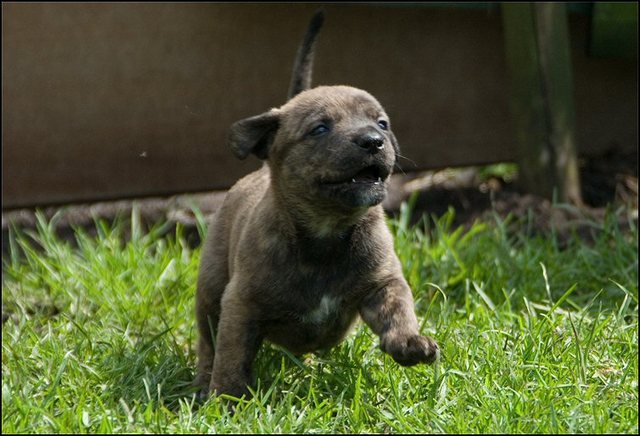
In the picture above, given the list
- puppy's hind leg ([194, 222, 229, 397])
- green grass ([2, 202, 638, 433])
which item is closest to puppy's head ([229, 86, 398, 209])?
puppy's hind leg ([194, 222, 229, 397])

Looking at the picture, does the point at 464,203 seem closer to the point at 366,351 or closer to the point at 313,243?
the point at 366,351

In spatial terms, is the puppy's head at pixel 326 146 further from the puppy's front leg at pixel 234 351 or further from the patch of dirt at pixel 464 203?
the patch of dirt at pixel 464 203

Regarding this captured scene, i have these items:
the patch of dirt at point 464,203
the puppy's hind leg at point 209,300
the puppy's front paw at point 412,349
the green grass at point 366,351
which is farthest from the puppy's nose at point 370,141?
the patch of dirt at point 464,203

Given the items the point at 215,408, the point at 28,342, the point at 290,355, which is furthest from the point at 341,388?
the point at 28,342

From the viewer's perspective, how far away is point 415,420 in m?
3.76

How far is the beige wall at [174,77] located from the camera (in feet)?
22.8

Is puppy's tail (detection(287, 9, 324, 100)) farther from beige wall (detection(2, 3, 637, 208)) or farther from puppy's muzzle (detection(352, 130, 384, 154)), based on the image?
beige wall (detection(2, 3, 637, 208))

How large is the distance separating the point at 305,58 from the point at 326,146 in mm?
1005

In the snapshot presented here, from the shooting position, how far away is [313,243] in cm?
435

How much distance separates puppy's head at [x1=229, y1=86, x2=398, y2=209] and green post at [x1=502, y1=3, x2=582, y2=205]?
254 cm

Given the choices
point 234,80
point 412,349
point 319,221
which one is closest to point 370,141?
point 319,221

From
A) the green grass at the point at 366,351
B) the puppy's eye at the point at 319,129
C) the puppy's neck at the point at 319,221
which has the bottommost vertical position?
the green grass at the point at 366,351

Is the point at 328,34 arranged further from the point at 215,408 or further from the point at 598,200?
the point at 215,408

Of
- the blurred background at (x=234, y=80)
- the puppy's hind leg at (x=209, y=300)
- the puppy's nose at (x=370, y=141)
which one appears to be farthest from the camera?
the blurred background at (x=234, y=80)
